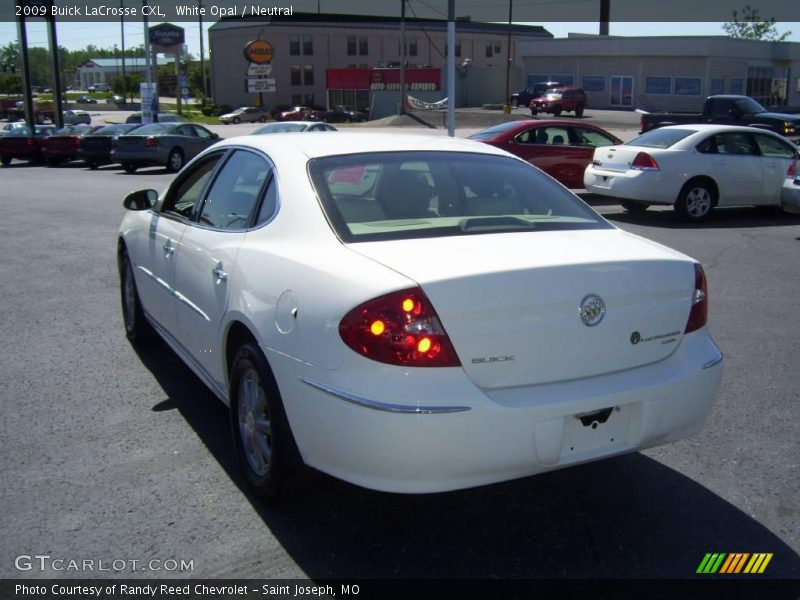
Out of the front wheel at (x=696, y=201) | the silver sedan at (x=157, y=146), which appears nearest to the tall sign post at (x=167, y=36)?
the silver sedan at (x=157, y=146)

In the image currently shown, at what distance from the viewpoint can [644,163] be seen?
12945mm

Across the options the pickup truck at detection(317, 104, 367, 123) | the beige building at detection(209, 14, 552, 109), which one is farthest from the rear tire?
the beige building at detection(209, 14, 552, 109)

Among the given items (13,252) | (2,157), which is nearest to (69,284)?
(13,252)

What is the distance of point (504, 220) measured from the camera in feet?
12.7

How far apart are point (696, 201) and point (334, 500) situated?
425 inches

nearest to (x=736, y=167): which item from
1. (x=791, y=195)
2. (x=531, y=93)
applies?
(x=791, y=195)

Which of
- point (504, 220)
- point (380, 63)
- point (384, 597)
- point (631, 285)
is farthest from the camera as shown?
point (380, 63)

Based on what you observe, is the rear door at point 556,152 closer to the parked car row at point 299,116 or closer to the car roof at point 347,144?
the car roof at point 347,144

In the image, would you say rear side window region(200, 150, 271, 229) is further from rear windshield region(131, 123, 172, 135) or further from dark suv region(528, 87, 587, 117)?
dark suv region(528, 87, 587, 117)

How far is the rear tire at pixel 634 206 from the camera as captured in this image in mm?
13844

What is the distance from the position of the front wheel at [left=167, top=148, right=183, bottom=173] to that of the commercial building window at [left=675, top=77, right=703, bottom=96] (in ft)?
155

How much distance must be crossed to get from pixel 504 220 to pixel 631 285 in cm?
76

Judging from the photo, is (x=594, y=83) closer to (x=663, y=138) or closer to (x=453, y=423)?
(x=663, y=138)

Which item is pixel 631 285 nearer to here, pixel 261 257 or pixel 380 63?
Result: pixel 261 257
